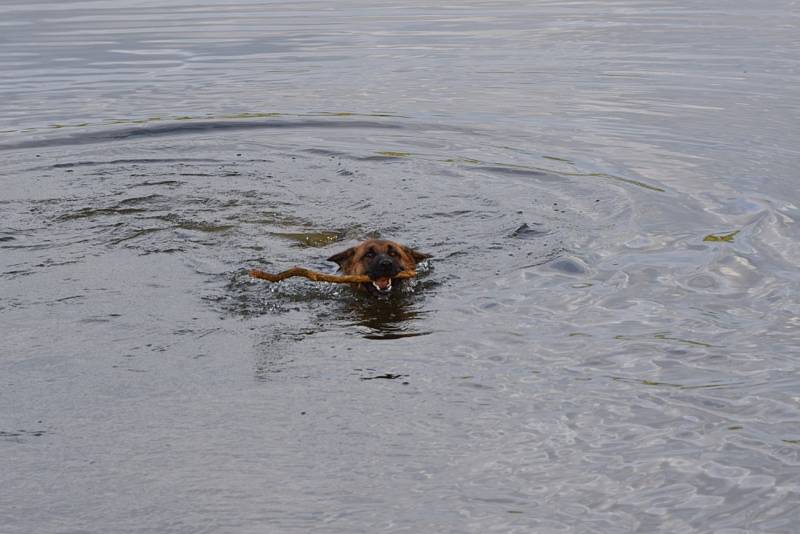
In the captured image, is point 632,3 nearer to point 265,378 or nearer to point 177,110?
point 177,110

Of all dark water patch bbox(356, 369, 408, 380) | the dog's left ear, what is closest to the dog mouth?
the dog's left ear

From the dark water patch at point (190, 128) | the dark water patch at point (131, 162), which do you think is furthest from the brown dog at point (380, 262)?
the dark water patch at point (190, 128)

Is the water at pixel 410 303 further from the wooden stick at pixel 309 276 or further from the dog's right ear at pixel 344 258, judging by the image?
the dog's right ear at pixel 344 258

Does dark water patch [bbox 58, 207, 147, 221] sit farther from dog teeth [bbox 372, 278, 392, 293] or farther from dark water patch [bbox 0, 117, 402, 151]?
dark water patch [bbox 0, 117, 402, 151]

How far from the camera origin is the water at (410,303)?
5.14 metres

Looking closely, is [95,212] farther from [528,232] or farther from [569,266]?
[569,266]

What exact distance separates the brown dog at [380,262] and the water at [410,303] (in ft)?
0.65

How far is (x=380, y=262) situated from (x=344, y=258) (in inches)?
30.9

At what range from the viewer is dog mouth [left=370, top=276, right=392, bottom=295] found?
8570 mm

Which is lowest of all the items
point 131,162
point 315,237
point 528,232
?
point 315,237

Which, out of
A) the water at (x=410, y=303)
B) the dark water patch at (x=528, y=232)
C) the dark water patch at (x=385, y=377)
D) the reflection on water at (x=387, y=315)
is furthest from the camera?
the dark water patch at (x=528, y=232)

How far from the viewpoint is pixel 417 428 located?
578cm

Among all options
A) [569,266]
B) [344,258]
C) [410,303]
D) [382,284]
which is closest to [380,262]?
[382,284]

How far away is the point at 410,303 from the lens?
8.30 meters
